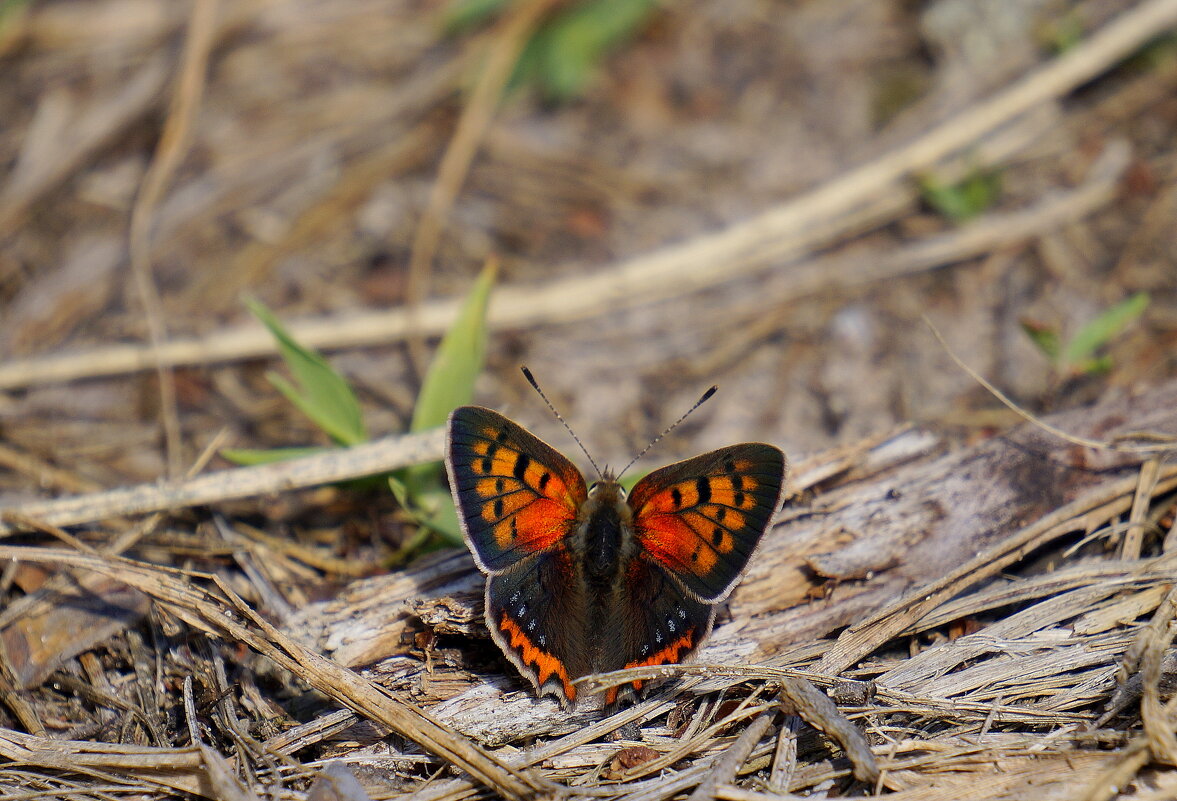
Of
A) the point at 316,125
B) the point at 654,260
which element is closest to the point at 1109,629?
the point at 654,260

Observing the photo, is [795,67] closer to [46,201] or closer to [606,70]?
[606,70]

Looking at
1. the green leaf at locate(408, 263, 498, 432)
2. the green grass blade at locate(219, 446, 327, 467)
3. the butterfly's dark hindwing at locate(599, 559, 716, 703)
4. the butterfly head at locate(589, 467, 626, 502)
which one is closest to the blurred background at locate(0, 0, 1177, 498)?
the green leaf at locate(408, 263, 498, 432)

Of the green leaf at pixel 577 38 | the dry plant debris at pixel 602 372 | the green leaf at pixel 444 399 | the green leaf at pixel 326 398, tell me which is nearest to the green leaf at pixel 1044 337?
the dry plant debris at pixel 602 372

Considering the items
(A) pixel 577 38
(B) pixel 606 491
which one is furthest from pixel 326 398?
(A) pixel 577 38

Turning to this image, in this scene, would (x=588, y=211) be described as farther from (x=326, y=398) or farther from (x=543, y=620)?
(x=543, y=620)

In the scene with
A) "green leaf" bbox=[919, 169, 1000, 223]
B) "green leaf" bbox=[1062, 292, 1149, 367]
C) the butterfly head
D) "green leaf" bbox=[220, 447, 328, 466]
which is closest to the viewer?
the butterfly head

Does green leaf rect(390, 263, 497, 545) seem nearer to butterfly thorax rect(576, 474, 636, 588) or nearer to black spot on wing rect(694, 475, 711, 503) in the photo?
butterfly thorax rect(576, 474, 636, 588)
